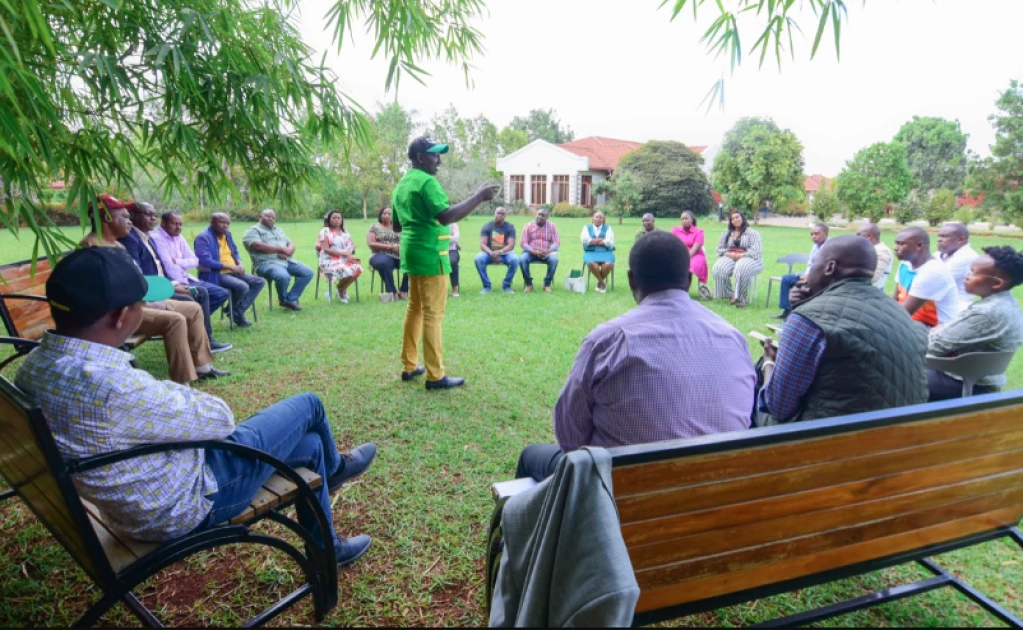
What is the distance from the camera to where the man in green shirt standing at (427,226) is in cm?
416

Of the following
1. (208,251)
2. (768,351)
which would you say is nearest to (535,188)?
(208,251)

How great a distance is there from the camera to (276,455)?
2.12 metres

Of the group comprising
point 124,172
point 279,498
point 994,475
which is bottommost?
point 279,498

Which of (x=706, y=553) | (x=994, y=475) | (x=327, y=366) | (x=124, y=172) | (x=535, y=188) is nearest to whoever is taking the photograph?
(x=706, y=553)

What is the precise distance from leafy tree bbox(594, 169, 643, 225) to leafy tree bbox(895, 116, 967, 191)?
21.2 m

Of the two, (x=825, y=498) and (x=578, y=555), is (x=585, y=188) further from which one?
(x=578, y=555)

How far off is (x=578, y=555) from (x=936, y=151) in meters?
51.8

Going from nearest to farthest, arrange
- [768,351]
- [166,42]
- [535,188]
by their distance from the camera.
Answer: [166,42] → [768,351] → [535,188]

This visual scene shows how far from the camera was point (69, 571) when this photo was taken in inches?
93.9

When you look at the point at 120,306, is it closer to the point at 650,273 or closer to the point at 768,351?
the point at 650,273

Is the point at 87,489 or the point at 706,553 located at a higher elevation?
the point at 87,489

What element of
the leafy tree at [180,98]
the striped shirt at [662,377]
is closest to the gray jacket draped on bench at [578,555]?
the striped shirt at [662,377]

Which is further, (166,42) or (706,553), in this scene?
(166,42)

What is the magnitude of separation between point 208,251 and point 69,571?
16.0 ft
